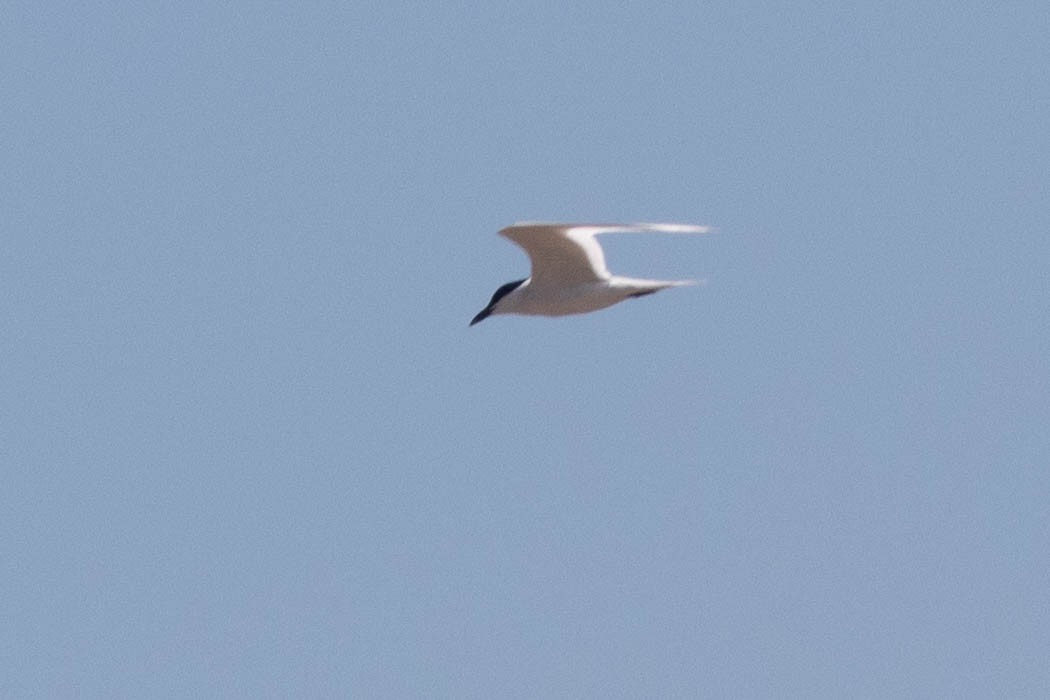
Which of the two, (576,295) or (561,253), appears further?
(576,295)

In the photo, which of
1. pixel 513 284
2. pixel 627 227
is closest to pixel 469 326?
pixel 513 284

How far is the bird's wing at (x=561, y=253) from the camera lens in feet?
65.4

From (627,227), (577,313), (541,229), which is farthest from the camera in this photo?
(577,313)

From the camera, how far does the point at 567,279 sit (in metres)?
21.2

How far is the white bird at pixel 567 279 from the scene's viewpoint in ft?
66.0

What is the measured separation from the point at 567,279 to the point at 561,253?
530mm

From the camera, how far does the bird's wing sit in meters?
19.9

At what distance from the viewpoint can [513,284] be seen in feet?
74.1

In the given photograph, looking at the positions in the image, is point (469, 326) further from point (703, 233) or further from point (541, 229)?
point (703, 233)

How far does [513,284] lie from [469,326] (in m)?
1.00

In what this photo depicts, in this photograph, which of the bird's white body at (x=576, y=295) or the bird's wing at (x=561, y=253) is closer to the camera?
the bird's wing at (x=561, y=253)

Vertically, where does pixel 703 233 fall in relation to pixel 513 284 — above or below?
below

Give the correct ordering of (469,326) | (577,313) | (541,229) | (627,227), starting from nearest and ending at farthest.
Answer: (627,227), (541,229), (577,313), (469,326)

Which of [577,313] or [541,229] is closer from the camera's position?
[541,229]
